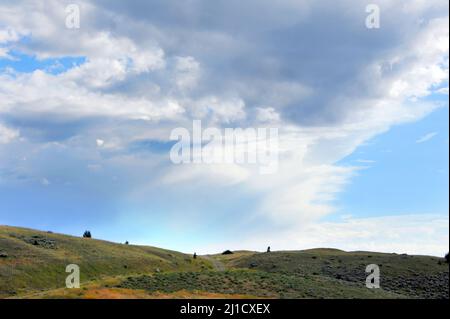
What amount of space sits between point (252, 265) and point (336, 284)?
33.7 meters

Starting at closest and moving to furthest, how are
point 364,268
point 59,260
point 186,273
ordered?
1. point 186,273
2. point 59,260
3. point 364,268

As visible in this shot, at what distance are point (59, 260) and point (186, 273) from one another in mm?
26556

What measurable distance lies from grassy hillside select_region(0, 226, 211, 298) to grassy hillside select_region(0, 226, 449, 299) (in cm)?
14

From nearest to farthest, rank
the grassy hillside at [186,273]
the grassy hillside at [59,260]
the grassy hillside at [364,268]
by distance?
the grassy hillside at [186,273] → the grassy hillside at [59,260] → the grassy hillside at [364,268]

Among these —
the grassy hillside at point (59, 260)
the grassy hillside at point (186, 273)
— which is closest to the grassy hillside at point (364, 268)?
the grassy hillside at point (186, 273)

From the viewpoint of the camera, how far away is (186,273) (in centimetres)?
7550

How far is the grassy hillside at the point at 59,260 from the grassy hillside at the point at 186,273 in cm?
14

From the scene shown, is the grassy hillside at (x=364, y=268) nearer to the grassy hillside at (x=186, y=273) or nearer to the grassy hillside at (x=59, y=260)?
the grassy hillside at (x=186, y=273)

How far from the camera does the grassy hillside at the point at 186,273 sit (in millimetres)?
64062

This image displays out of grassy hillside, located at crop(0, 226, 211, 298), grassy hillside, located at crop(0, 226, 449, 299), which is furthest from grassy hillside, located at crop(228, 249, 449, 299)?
grassy hillside, located at crop(0, 226, 211, 298)

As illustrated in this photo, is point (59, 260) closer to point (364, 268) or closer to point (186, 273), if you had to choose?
point (186, 273)

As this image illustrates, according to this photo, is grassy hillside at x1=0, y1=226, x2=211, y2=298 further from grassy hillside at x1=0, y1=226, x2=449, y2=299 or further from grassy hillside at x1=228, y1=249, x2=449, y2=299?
grassy hillside at x1=228, y1=249, x2=449, y2=299

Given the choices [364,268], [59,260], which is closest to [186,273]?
[59,260]

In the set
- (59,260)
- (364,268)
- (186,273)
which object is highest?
(59,260)
